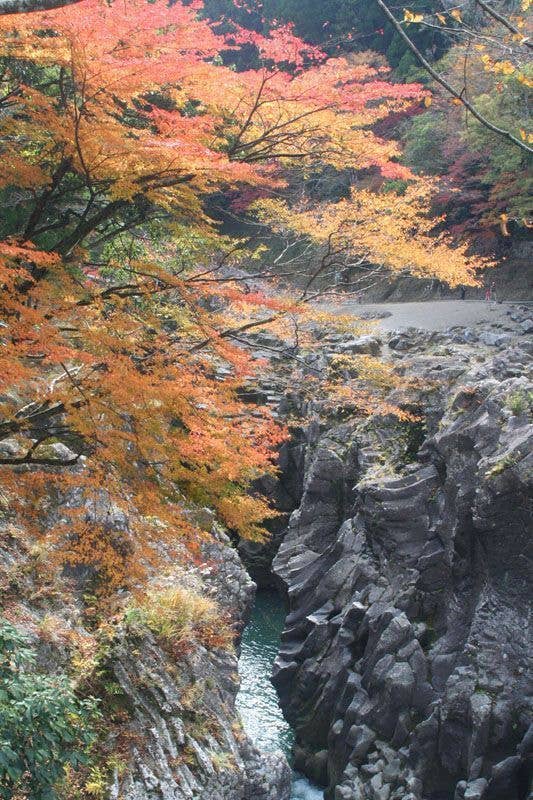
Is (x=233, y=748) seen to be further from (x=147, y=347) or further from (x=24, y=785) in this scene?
(x=147, y=347)

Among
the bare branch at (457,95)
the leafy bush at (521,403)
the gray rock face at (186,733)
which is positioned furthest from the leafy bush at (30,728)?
the leafy bush at (521,403)

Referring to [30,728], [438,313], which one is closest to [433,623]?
[30,728]

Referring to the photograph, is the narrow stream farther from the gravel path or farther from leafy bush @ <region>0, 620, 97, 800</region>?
the gravel path

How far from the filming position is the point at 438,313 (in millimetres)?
31188

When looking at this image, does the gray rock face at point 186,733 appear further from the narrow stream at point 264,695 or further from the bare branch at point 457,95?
the bare branch at point 457,95

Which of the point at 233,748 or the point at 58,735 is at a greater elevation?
the point at 58,735

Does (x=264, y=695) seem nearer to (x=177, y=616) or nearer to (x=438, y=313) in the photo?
(x=177, y=616)

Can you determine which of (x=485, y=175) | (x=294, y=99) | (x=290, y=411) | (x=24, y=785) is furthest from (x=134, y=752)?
(x=485, y=175)

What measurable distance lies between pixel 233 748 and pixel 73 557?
12.5 feet

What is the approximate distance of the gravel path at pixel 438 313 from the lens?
28688 mm

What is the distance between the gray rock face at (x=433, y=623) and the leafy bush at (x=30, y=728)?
9.67m

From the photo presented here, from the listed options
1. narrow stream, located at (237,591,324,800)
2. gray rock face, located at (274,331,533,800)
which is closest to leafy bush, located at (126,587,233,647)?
narrow stream, located at (237,591,324,800)

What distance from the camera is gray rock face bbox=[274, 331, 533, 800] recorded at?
1348cm

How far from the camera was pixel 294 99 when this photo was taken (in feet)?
26.3
